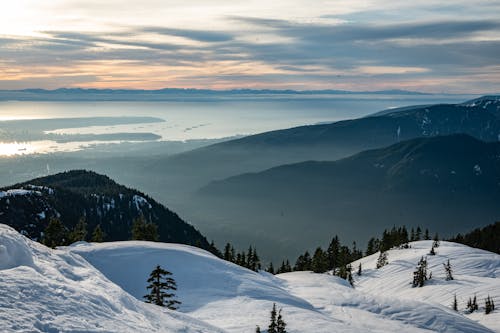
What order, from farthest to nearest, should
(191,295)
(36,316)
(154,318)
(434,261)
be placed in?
(434,261)
(191,295)
(154,318)
(36,316)

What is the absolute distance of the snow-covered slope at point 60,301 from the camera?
15.4m

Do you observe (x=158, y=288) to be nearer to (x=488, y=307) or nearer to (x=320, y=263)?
(x=488, y=307)

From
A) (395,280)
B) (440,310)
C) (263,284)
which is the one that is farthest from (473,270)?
(263,284)

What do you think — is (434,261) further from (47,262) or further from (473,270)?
(47,262)

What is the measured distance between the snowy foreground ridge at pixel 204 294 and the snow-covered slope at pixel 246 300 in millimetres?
116

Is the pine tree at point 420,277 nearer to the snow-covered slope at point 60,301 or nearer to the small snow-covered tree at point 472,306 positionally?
the small snow-covered tree at point 472,306

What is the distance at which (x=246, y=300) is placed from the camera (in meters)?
44.6

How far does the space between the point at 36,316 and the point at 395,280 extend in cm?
7641

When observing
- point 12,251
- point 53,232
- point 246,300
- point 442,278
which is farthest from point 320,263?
point 12,251

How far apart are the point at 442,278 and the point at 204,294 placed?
165 feet

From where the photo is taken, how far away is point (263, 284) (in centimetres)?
5312

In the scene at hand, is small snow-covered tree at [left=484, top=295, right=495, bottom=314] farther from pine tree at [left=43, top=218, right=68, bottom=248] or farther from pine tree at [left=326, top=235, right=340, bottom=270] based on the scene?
pine tree at [left=43, top=218, right=68, bottom=248]

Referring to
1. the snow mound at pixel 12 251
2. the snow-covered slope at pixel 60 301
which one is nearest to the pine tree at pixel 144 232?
the snow-covered slope at pixel 60 301

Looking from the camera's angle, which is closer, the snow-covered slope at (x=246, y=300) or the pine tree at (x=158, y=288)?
the pine tree at (x=158, y=288)
